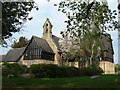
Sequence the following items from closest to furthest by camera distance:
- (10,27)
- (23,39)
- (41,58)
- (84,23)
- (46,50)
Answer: (84,23), (10,27), (41,58), (46,50), (23,39)

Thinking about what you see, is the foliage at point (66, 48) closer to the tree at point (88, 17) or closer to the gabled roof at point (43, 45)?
the gabled roof at point (43, 45)

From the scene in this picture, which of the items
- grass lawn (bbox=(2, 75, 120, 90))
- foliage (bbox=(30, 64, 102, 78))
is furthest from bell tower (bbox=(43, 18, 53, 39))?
grass lawn (bbox=(2, 75, 120, 90))

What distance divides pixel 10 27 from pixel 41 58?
828 inches

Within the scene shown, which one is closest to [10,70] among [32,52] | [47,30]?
[32,52]

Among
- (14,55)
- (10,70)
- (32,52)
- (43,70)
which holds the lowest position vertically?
(43,70)

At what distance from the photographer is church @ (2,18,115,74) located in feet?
116

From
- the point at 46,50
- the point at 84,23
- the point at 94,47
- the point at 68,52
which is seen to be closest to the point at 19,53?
the point at 46,50

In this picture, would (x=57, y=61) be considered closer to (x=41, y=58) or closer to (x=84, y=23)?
(x=41, y=58)

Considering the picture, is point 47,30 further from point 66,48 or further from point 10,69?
point 10,69

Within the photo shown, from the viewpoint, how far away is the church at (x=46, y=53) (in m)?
35.3

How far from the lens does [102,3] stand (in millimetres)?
7801

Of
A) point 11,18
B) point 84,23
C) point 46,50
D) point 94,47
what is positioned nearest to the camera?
point 84,23

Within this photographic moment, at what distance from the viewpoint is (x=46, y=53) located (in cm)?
3666

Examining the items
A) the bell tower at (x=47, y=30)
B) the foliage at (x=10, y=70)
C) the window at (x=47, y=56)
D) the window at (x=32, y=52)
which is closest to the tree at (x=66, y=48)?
the window at (x=47, y=56)
